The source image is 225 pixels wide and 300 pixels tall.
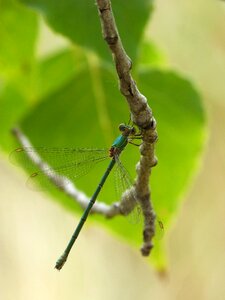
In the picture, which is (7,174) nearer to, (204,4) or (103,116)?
(204,4)

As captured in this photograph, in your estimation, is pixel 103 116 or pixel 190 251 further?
pixel 190 251

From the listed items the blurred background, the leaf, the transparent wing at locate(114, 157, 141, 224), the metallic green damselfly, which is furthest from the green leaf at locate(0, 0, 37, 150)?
the blurred background

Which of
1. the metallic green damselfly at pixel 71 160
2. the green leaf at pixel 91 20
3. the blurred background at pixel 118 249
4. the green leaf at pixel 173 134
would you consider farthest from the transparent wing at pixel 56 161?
the blurred background at pixel 118 249

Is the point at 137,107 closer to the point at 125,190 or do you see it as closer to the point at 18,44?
the point at 125,190

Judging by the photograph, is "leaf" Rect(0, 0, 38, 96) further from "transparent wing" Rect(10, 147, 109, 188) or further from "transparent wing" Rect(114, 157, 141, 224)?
"transparent wing" Rect(114, 157, 141, 224)

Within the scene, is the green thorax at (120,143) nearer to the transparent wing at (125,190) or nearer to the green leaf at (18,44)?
the transparent wing at (125,190)

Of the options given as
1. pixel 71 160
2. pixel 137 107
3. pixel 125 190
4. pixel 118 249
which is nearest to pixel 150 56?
pixel 71 160

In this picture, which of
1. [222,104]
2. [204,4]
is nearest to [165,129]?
[204,4]
